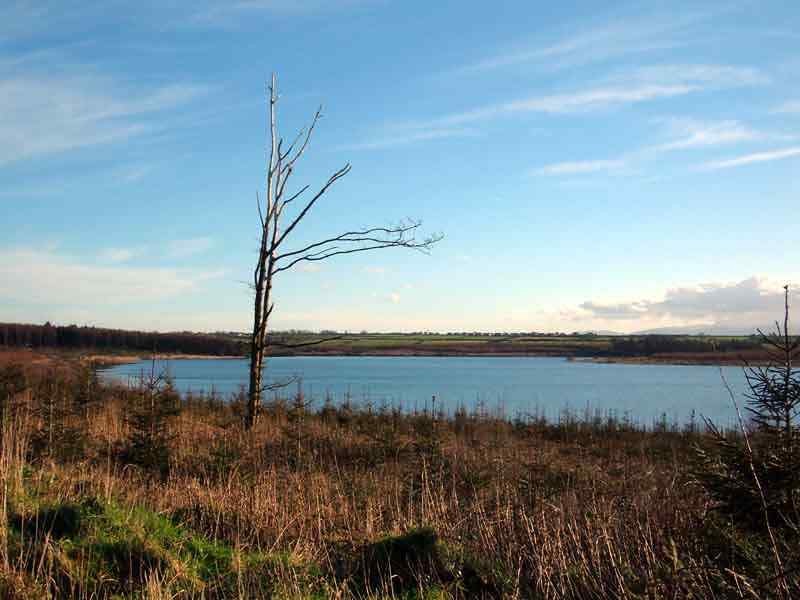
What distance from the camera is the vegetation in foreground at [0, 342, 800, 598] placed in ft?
17.8

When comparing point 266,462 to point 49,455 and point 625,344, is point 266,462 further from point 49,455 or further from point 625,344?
point 625,344

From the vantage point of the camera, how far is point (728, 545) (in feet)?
17.9

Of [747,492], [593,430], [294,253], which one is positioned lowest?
[593,430]

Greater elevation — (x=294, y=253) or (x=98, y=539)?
(x=294, y=253)

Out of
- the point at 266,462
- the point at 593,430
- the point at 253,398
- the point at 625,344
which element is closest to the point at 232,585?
the point at 266,462

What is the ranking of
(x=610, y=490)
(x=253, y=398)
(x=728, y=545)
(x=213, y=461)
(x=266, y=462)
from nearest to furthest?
(x=728, y=545) → (x=610, y=490) → (x=213, y=461) → (x=266, y=462) → (x=253, y=398)

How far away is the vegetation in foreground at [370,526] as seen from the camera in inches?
213

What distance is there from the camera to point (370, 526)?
7.45 meters

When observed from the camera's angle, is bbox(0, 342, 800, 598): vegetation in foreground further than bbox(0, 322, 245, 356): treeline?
No

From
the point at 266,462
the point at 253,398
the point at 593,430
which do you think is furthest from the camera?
the point at 593,430

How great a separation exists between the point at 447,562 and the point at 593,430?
14996mm

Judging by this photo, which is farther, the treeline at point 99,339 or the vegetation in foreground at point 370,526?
the treeline at point 99,339

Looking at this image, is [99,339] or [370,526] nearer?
[370,526]

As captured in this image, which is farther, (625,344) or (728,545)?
(625,344)
